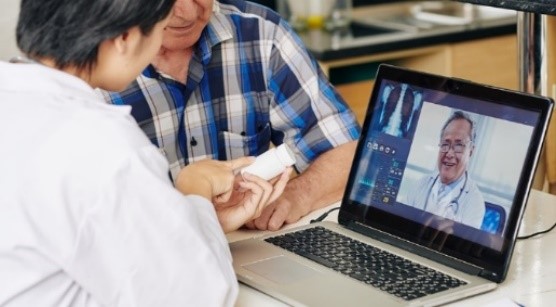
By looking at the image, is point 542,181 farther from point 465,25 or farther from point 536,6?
point 465,25

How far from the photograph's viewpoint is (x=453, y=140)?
5.16 feet

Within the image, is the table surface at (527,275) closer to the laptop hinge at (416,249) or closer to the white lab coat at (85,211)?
the laptop hinge at (416,249)

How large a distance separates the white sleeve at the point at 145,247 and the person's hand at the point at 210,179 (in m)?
0.21

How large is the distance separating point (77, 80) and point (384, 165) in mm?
569

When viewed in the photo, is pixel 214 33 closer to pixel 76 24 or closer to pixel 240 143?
pixel 240 143

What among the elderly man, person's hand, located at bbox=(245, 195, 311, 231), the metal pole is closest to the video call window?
person's hand, located at bbox=(245, 195, 311, 231)

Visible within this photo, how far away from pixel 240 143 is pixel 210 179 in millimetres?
611

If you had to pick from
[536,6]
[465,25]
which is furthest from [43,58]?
[465,25]

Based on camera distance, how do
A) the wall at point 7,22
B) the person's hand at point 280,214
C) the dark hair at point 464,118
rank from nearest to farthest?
the dark hair at point 464,118 → the person's hand at point 280,214 → the wall at point 7,22

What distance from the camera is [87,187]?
1.20 meters

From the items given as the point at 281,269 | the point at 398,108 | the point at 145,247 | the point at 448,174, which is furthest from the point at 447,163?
the point at 145,247

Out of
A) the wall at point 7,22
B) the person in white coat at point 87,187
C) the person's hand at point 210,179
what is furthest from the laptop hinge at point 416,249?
the wall at point 7,22

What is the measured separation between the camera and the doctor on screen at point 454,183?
1.53m

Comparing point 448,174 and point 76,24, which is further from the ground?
point 76,24
